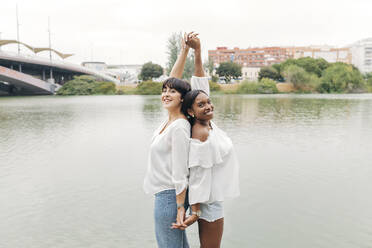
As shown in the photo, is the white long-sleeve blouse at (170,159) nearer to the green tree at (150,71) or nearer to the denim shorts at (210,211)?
the denim shorts at (210,211)

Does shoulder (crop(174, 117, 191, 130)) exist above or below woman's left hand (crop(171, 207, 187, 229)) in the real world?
above

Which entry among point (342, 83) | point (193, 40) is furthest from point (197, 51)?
point (342, 83)

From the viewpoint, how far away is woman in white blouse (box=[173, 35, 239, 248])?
168 cm

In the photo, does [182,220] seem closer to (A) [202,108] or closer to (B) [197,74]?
(A) [202,108]

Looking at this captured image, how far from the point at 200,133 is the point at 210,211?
1.43 ft

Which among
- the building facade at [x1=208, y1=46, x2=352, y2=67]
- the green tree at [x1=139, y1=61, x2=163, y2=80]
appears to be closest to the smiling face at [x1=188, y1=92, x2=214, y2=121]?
the green tree at [x1=139, y1=61, x2=163, y2=80]

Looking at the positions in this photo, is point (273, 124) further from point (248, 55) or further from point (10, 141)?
point (248, 55)

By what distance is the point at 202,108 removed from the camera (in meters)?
Result: 1.73

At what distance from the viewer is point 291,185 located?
15.5 ft

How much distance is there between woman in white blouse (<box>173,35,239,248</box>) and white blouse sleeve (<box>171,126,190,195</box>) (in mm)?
31

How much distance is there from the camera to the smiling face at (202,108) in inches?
68.2

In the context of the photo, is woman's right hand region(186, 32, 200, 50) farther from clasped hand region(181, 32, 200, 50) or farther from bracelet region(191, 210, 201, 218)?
bracelet region(191, 210, 201, 218)

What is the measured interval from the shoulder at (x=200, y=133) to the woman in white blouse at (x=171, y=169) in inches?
1.5

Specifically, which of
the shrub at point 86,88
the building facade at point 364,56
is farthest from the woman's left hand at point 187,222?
the building facade at point 364,56
